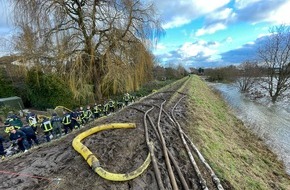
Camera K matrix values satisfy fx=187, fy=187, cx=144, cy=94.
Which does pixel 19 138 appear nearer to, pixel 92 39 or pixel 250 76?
pixel 92 39

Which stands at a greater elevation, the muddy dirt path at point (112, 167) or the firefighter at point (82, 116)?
the muddy dirt path at point (112, 167)

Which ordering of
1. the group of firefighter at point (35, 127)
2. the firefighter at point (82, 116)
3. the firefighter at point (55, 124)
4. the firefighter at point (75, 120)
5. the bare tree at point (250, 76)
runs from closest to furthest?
1. the group of firefighter at point (35, 127)
2. the firefighter at point (55, 124)
3. the firefighter at point (75, 120)
4. the firefighter at point (82, 116)
5. the bare tree at point (250, 76)

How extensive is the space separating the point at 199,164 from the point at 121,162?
1.84m

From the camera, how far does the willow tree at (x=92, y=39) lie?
1030 centimetres

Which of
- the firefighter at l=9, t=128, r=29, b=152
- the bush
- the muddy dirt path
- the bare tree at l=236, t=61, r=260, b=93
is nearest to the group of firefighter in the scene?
the firefighter at l=9, t=128, r=29, b=152

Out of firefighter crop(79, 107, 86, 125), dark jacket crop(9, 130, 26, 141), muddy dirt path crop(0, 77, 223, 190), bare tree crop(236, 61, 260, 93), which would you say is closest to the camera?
muddy dirt path crop(0, 77, 223, 190)

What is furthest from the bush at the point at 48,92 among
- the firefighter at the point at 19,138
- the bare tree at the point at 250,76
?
the bare tree at the point at 250,76

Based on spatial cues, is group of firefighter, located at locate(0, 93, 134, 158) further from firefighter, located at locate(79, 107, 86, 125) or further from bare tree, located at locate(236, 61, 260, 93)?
bare tree, located at locate(236, 61, 260, 93)

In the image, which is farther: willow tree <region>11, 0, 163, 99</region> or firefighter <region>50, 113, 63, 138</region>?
willow tree <region>11, 0, 163, 99</region>

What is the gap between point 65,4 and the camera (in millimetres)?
10641

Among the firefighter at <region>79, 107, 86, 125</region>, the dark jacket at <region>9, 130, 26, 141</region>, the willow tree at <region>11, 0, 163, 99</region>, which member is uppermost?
the willow tree at <region>11, 0, 163, 99</region>

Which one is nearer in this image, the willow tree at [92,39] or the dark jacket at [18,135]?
the dark jacket at [18,135]

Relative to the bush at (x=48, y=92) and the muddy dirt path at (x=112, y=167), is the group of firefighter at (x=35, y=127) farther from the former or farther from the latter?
the bush at (x=48, y=92)

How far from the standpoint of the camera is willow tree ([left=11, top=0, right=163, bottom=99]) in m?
10.3
